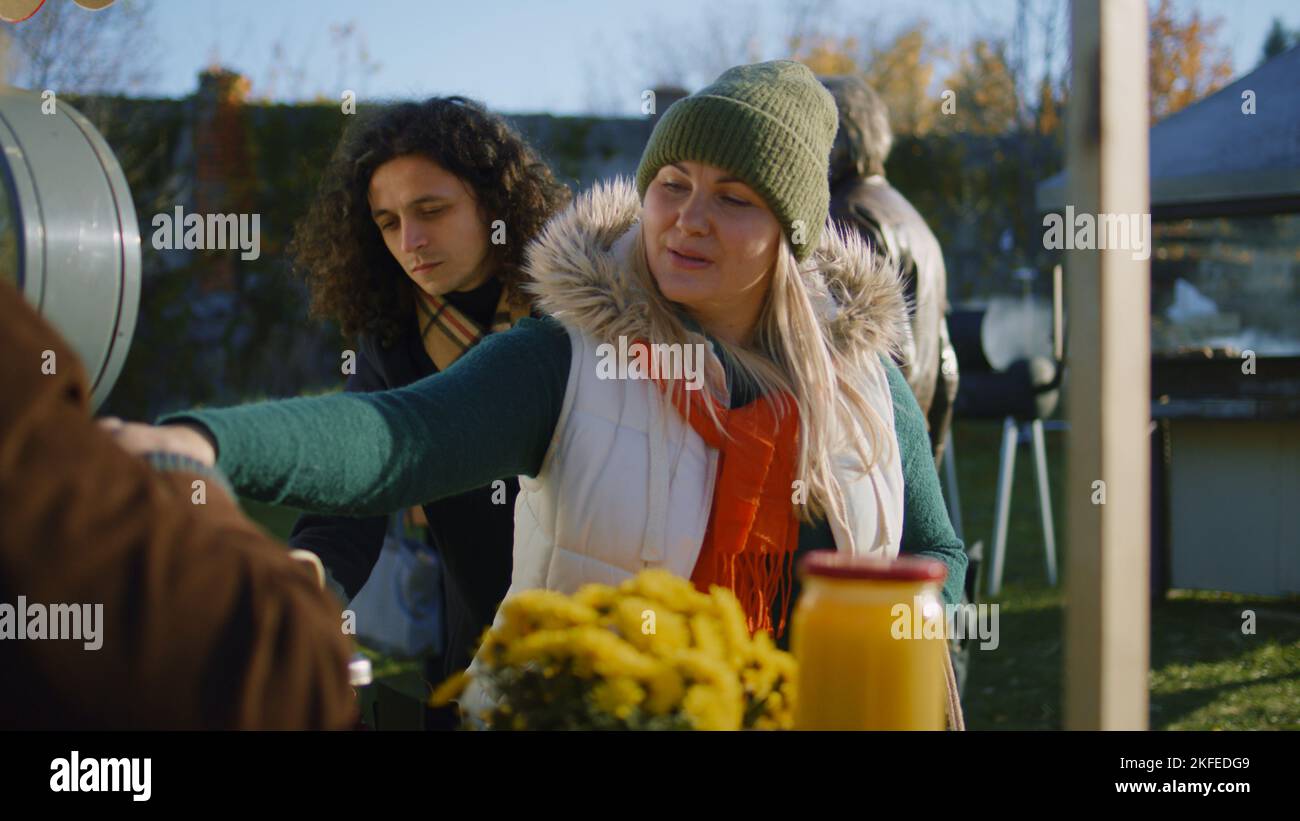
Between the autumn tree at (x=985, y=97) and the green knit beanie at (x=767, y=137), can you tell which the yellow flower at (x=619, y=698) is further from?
the autumn tree at (x=985, y=97)

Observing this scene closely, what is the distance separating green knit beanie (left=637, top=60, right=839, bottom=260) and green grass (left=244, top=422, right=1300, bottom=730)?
9.27ft

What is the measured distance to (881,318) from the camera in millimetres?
2084

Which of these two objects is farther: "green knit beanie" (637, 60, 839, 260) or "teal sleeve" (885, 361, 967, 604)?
"teal sleeve" (885, 361, 967, 604)

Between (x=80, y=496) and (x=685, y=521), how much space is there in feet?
3.44

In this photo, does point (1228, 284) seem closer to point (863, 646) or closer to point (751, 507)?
point (751, 507)

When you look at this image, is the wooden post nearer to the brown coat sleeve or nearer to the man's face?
the brown coat sleeve

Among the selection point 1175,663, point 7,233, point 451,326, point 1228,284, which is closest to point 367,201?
point 451,326

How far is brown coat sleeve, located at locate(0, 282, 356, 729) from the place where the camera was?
30.8 inches

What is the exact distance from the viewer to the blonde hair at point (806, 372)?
1.87 metres

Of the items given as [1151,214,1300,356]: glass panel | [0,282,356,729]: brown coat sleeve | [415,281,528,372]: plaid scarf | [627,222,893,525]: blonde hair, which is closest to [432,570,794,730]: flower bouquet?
[0,282,356,729]: brown coat sleeve

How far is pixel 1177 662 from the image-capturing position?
5816 mm

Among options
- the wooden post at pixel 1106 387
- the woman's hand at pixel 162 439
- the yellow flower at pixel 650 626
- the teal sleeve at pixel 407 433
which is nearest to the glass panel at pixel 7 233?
the teal sleeve at pixel 407 433

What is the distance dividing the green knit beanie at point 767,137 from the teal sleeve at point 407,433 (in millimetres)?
351

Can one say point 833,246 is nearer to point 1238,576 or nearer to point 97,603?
point 97,603
